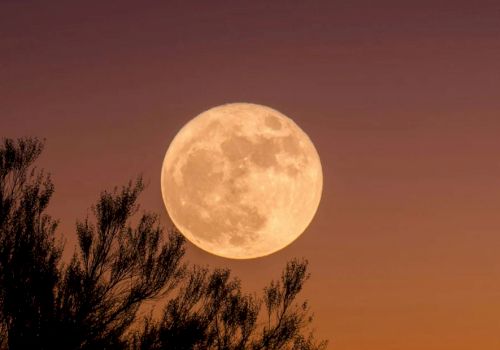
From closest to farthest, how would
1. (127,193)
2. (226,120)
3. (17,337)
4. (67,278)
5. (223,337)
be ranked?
1. (17,337)
2. (67,278)
3. (127,193)
4. (223,337)
5. (226,120)

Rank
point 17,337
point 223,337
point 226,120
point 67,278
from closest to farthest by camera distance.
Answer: point 17,337 < point 67,278 < point 223,337 < point 226,120

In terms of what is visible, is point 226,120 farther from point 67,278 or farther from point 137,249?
point 67,278

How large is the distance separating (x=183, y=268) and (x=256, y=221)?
3509mm

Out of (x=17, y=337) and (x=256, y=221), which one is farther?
(x=256, y=221)

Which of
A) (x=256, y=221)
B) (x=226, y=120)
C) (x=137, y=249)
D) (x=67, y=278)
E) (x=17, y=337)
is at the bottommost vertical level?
(x=17, y=337)

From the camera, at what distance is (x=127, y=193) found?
63.5 ft

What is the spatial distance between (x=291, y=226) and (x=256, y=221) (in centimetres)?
107

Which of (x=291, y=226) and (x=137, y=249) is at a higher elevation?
(x=291, y=226)

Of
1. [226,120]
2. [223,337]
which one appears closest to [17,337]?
[223,337]

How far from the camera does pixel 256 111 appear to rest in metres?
24.0

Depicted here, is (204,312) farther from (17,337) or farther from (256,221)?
(17,337)

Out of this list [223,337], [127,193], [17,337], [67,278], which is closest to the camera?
[17,337]

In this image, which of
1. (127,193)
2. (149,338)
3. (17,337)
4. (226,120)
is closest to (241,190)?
(226,120)

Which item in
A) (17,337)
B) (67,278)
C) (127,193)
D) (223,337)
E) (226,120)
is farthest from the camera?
(226,120)
